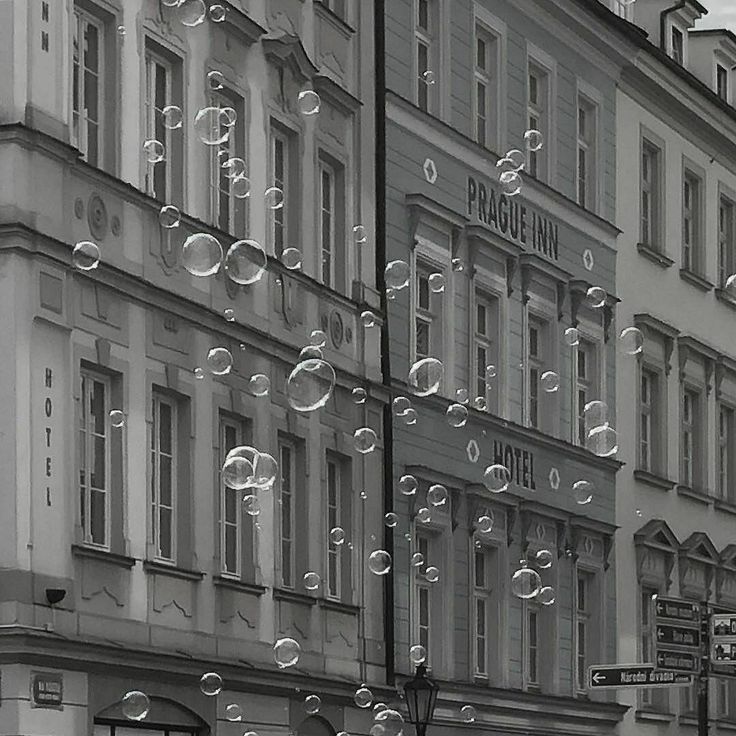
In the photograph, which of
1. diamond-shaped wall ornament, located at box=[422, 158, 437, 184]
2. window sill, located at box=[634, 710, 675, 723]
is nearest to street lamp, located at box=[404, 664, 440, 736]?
diamond-shaped wall ornament, located at box=[422, 158, 437, 184]

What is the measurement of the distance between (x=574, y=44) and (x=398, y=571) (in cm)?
839

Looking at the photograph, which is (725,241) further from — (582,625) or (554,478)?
(554,478)

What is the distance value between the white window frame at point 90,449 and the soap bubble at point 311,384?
1400mm

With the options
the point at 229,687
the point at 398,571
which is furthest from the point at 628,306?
the point at 229,687

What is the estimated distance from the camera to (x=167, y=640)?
20.8 meters

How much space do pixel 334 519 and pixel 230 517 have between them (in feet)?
7.95

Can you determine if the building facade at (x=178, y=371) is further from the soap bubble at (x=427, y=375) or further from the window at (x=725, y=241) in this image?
the window at (x=725, y=241)

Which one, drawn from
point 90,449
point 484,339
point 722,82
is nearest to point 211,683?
point 90,449

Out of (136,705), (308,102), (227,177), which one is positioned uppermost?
(308,102)

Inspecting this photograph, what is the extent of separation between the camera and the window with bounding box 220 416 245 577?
2223 cm

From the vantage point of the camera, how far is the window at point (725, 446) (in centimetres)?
3672

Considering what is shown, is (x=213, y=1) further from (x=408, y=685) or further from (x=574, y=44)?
(x=574, y=44)

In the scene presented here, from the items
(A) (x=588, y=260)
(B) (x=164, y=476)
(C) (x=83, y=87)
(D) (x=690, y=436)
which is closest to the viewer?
(C) (x=83, y=87)

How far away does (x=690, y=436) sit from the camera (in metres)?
35.5
